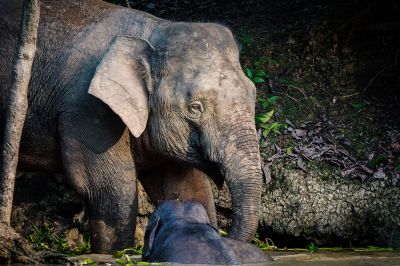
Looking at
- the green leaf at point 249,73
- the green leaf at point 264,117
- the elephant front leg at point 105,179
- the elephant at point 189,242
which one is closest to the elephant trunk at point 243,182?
the elephant at point 189,242

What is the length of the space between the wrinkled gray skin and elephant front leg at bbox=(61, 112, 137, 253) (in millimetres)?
10

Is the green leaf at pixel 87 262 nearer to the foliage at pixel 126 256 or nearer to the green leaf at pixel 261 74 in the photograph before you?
the foliage at pixel 126 256

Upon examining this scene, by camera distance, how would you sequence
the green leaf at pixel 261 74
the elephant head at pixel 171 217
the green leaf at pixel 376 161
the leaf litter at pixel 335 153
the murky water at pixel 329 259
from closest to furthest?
the elephant head at pixel 171 217 < the murky water at pixel 329 259 < the leaf litter at pixel 335 153 < the green leaf at pixel 376 161 < the green leaf at pixel 261 74

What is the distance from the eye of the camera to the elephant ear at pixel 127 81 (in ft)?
40.1

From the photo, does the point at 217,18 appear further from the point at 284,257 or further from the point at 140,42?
the point at 284,257

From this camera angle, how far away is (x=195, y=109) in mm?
12234

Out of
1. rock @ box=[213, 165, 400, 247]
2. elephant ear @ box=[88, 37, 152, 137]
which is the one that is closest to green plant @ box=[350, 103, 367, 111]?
rock @ box=[213, 165, 400, 247]

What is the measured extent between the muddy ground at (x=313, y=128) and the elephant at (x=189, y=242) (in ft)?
8.02

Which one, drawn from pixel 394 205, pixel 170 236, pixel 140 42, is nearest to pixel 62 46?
pixel 140 42

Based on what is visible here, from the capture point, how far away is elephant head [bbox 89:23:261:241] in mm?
12039

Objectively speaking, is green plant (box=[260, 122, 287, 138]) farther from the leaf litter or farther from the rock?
the rock

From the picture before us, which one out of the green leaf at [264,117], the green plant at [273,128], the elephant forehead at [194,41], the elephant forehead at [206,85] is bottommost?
the elephant forehead at [206,85]

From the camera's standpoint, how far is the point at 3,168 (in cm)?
1161

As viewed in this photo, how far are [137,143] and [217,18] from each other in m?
4.72
